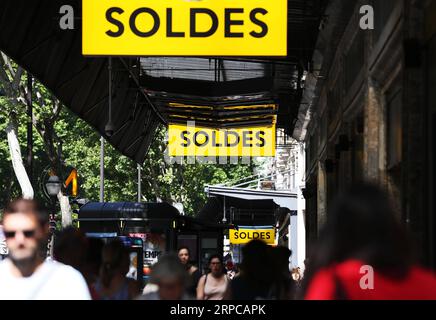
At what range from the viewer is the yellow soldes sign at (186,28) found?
12.1m

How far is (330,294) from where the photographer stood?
388 centimetres

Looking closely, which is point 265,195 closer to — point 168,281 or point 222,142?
point 222,142

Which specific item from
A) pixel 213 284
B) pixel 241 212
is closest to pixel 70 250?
pixel 213 284

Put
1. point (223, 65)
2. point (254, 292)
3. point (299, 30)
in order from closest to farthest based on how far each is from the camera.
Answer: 1. point (254, 292)
2. point (299, 30)
3. point (223, 65)

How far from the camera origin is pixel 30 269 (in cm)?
553

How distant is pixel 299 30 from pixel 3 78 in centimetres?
2093

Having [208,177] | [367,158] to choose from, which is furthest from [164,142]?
[367,158]

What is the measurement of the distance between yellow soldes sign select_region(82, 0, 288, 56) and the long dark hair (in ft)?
27.0

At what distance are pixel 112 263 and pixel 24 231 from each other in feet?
9.37

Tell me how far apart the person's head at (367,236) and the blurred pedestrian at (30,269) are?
72.4 inches

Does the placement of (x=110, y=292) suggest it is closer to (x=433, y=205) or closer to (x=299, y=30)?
(x=433, y=205)

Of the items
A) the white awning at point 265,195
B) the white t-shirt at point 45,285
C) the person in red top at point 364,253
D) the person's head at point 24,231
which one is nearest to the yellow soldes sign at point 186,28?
the person's head at point 24,231

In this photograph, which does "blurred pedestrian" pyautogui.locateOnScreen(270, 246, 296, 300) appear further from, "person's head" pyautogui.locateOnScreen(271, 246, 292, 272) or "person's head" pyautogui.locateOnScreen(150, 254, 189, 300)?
"person's head" pyautogui.locateOnScreen(150, 254, 189, 300)

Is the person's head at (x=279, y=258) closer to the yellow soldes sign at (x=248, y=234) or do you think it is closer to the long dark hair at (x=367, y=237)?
the long dark hair at (x=367, y=237)
